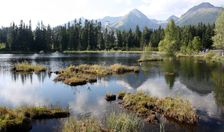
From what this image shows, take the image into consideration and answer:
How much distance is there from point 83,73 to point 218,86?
81.3 feet

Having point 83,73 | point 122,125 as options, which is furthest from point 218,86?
point 122,125

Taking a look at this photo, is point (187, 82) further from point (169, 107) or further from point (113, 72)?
point (169, 107)

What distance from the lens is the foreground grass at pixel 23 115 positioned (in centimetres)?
2248

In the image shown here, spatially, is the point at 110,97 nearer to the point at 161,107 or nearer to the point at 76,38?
the point at 161,107

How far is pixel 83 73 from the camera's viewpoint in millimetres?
57344

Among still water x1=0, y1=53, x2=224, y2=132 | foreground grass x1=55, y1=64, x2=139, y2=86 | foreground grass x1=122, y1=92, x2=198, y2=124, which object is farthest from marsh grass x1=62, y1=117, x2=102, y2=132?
foreground grass x1=55, y1=64, x2=139, y2=86

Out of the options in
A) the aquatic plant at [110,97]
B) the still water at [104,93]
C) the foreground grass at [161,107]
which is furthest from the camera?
the aquatic plant at [110,97]

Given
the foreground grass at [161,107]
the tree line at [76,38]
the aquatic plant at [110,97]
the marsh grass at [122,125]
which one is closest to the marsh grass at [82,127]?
the marsh grass at [122,125]

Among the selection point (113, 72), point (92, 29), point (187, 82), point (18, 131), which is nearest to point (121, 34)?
point (92, 29)

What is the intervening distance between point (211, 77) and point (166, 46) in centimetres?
4307

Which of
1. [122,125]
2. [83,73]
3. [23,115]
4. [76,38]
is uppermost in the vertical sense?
[76,38]

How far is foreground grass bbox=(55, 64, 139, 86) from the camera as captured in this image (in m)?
47.6

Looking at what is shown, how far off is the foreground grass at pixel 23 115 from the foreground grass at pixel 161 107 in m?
6.89

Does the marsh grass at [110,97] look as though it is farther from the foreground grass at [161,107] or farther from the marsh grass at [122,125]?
the marsh grass at [122,125]
